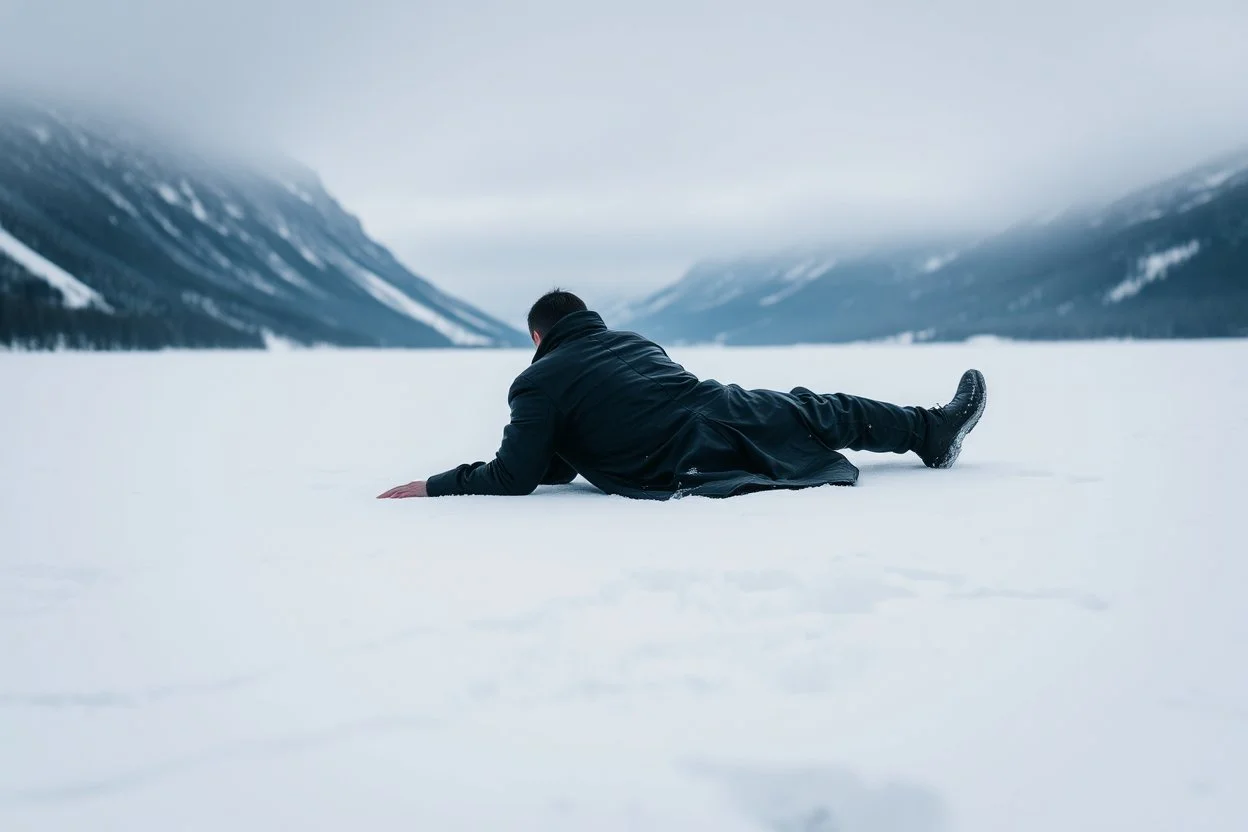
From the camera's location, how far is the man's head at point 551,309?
4.72 meters

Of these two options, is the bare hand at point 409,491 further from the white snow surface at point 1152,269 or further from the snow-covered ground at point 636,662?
the white snow surface at point 1152,269

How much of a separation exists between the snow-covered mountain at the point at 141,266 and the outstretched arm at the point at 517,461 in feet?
269

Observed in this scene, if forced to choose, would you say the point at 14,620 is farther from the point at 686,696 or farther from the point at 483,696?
the point at 686,696

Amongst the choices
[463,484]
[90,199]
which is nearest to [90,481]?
[463,484]

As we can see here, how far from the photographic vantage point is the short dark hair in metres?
4.72

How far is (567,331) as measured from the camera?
4645mm

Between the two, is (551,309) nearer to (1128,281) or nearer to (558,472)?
(558,472)

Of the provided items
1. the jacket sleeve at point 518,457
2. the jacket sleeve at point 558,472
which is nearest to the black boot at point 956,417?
the jacket sleeve at point 558,472

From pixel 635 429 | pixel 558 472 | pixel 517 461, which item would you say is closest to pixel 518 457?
pixel 517 461

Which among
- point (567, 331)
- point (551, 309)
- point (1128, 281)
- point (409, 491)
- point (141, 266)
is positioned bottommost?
point (409, 491)

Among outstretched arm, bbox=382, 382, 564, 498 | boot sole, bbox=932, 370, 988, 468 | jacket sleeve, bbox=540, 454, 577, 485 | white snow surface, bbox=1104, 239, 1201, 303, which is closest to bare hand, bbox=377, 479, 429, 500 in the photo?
outstretched arm, bbox=382, 382, 564, 498

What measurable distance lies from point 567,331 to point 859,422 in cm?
169

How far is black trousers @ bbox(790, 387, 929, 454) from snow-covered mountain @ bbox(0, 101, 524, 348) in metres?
83.0

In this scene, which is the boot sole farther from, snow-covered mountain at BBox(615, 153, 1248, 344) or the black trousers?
snow-covered mountain at BBox(615, 153, 1248, 344)
